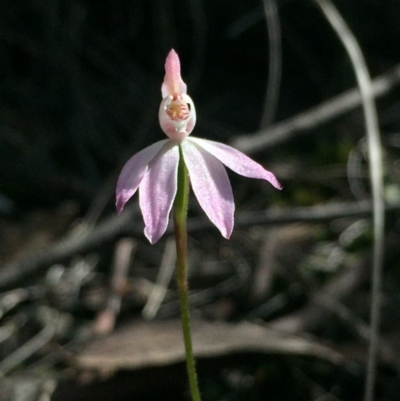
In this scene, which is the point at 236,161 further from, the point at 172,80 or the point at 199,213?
the point at 199,213

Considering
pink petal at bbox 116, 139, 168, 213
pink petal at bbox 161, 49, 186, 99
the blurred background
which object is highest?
the blurred background

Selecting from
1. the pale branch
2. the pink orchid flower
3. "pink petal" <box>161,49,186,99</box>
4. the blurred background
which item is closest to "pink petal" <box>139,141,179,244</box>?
the pink orchid flower

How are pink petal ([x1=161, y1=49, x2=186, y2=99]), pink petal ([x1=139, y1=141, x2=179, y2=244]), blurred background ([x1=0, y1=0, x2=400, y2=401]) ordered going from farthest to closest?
1. blurred background ([x1=0, y1=0, x2=400, y2=401])
2. pink petal ([x1=161, y1=49, x2=186, y2=99])
3. pink petal ([x1=139, y1=141, x2=179, y2=244])

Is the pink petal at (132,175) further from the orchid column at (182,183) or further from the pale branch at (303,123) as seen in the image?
the pale branch at (303,123)

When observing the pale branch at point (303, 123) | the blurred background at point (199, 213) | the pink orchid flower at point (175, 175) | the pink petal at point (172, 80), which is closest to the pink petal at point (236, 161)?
the pink orchid flower at point (175, 175)

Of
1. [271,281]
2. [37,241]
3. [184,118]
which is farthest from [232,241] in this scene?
[184,118]

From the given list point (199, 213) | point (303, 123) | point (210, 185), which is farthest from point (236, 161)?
point (303, 123)

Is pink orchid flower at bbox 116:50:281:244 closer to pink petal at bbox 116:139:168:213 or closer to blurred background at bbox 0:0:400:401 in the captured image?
pink petal at bbox 116:139:168:213
